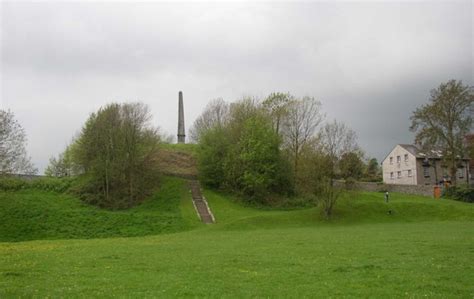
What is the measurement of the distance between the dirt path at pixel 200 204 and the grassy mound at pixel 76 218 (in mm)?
1023

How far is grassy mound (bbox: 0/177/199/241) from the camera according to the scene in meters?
46.5

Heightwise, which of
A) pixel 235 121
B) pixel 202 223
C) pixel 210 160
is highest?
pixel 235 121

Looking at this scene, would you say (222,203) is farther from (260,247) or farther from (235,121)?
(260,247)

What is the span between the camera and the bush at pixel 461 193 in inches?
2566

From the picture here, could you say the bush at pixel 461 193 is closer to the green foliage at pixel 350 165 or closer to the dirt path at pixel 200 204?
the green foliage at pixel 350 165

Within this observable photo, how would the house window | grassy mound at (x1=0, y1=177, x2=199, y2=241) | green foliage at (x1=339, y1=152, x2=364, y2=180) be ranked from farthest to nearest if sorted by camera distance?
1. the house window
2. green foliage at (x1=339, y1=152, x2=364, y2=180)
3. grassy mound at (x1=0, y1=177, x2=199, y2=241)

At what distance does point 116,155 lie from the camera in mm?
60938

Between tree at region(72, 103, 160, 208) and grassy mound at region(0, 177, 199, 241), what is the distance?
121 inches

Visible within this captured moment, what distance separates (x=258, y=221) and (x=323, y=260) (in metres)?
29.1

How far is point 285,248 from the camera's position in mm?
25578

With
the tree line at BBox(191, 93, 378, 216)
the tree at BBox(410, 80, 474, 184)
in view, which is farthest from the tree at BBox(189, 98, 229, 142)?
the tree at BBox(410, 80, 474, 184)

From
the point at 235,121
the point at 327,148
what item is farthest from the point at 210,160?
the point at 327,148

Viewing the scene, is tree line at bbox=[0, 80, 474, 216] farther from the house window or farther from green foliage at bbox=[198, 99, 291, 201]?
the house window

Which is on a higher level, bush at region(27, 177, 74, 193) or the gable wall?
the gable wall
